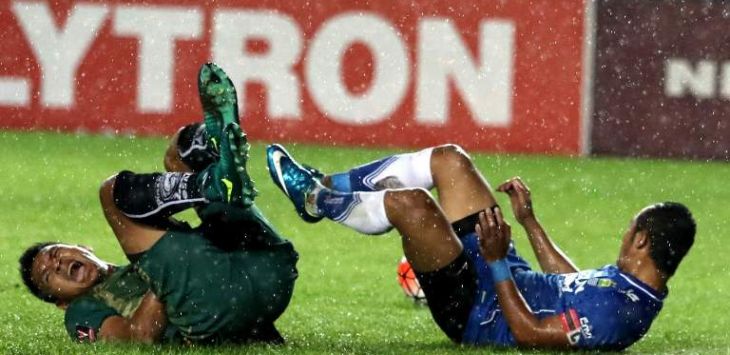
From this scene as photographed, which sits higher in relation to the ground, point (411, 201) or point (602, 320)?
point (411, 201)

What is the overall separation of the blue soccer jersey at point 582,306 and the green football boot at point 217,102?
1.11m

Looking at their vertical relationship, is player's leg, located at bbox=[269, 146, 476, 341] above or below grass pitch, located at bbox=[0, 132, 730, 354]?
above

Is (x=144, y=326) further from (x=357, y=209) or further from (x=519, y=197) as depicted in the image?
(x=519, y=197)

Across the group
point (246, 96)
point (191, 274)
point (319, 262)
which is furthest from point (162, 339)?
point (246, 96)

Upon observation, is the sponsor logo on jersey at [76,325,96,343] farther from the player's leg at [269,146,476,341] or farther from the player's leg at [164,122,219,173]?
the player's leg at [269,146,476,341]

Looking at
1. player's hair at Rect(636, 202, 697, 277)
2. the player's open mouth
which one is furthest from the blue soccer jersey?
the player's open mouth

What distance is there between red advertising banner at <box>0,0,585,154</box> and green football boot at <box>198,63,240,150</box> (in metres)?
8.25

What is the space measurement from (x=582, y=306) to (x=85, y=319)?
189 cm

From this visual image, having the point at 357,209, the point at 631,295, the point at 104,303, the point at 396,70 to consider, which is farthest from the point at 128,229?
the point at 396,70

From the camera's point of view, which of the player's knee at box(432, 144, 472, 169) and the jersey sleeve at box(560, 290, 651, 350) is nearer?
the jersey sleeve at box(560, 290, 651, 350)

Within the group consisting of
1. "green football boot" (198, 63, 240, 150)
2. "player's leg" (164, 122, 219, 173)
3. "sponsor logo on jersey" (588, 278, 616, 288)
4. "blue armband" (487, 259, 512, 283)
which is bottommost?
"sponsor logo on jersey" (588, 278, 616, 288)

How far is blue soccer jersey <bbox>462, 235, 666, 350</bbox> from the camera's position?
596cm

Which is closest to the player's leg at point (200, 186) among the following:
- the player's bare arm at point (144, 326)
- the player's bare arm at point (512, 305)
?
the player's bare arm at point (144, 326)

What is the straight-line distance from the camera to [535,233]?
22.4 feet
